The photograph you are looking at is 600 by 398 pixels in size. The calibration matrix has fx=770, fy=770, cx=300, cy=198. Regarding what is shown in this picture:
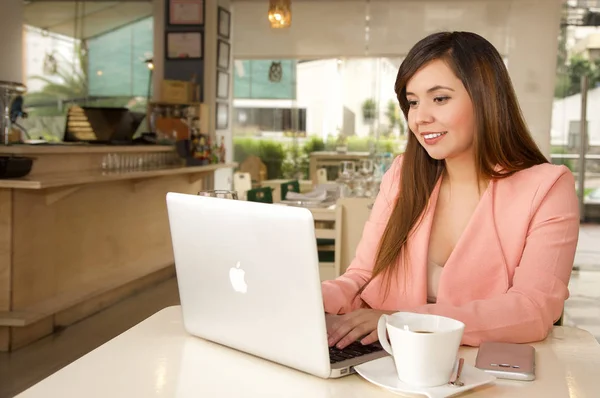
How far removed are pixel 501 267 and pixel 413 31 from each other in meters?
8.67

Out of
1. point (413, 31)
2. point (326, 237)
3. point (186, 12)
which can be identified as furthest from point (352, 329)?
point (413, 31)

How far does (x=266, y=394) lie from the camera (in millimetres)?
1138

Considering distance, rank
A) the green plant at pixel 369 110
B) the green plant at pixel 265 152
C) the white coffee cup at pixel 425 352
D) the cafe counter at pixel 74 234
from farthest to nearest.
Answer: the green plant at pixel 265 152 → the green plant at pixel 369 110 → the cafe counter at pixel 74 234 → the white coffee cup at pixel 425 352

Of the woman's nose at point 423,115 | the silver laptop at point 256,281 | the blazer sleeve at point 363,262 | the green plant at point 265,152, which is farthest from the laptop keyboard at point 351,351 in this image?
the green plant at point 265,152

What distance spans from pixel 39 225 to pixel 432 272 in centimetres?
346

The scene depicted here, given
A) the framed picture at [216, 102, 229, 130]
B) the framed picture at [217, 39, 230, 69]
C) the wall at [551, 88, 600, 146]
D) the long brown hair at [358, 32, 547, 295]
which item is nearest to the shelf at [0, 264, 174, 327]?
the long brown hair at [358, 32, 547, 295]

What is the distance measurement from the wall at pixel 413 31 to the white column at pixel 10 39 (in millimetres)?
3691

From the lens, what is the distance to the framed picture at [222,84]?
973 cm

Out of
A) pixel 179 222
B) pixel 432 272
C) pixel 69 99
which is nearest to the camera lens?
pixel 179 222

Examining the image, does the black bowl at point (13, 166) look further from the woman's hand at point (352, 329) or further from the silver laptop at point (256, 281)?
the woman's hand at point (352, 329)

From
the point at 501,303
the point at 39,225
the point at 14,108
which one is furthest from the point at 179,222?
the point at 14,108

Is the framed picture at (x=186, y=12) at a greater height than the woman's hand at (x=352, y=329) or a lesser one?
greater

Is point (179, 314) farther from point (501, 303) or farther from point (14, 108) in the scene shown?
point (14, 108)

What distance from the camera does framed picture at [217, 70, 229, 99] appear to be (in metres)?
9.73
